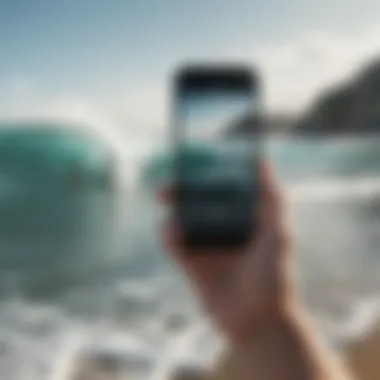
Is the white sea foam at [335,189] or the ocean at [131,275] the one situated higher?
the white sea foam at [335,189]

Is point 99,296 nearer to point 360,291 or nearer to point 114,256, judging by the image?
point 114,256

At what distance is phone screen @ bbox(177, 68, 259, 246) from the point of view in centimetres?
77

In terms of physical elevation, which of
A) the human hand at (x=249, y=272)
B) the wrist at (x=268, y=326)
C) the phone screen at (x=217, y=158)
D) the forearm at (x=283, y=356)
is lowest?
the forearm at (x=283, y=356)

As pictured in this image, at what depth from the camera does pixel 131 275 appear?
0.81 m

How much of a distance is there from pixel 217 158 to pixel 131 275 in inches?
4.5

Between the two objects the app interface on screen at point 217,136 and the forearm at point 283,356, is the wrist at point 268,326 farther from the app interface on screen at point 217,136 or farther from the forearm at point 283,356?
the app interface on screen at point 217,136

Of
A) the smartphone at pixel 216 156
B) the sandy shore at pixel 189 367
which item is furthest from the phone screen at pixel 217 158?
the sandy shore at pixel 189 367

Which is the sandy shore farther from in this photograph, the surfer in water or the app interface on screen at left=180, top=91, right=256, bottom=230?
the app interface on screen at left=180, top=91, right=256, bottom=230

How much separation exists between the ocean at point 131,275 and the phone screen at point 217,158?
1.3 inches

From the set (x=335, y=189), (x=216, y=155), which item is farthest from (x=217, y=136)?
(x=335, y=189)

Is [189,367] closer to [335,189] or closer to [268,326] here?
[268,326]

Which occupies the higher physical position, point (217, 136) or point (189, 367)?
point (217, 136)

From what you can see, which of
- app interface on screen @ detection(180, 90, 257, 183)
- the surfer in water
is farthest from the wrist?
app interface on screen @ detection(180, 90, 257, 183)

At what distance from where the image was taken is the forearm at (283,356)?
0.79 m
